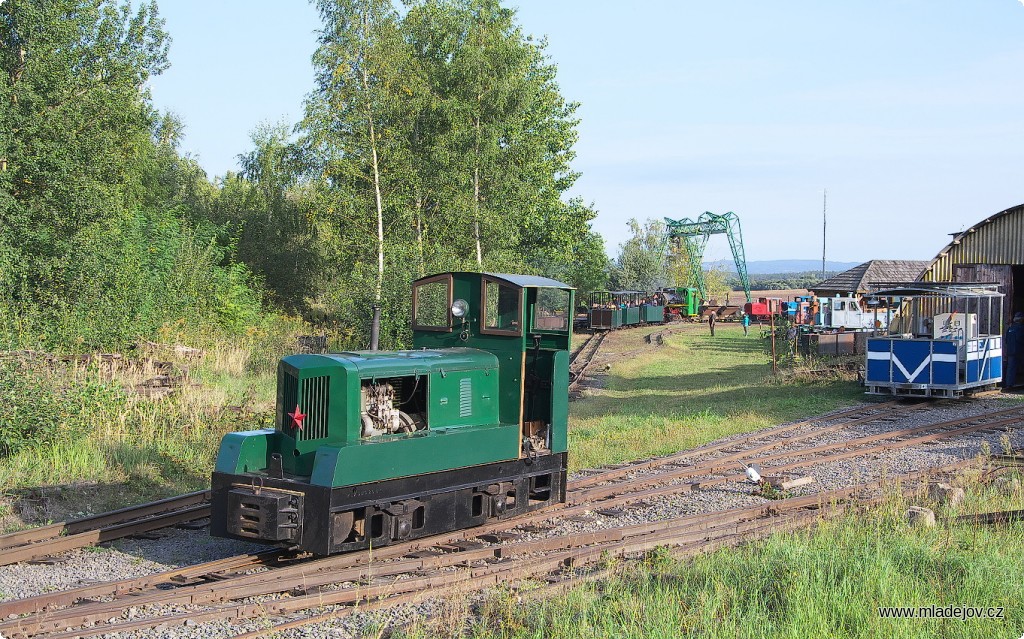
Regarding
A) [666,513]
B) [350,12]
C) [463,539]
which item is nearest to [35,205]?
[350,12]

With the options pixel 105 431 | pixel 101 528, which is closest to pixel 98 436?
pixel 105 431

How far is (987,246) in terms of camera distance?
21.1 meters

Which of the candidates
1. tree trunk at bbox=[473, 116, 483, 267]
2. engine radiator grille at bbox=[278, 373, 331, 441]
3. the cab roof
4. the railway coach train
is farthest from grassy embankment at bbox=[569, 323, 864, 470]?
tree trunk at bbox=[473, 116, 483, 267]

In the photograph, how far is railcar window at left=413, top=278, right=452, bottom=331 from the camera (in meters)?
9.35

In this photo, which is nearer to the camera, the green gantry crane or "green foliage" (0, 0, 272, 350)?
"green foliage" (0, 0, 272, 350)

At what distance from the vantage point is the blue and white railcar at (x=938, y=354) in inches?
699

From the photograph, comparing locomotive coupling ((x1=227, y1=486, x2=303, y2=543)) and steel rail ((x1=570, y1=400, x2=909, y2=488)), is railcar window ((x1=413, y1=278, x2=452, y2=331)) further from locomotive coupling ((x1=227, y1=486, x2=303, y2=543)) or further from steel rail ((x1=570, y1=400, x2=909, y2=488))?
locomotive coupling ((x1=227, y1=486, x2=303, y2=543))

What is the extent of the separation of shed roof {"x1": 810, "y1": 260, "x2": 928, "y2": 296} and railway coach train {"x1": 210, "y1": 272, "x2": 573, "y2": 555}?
3957cm

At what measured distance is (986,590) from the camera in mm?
5625

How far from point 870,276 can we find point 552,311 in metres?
41.5

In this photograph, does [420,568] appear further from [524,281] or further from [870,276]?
[870,276]

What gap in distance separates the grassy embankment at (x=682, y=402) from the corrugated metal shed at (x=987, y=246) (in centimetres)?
429

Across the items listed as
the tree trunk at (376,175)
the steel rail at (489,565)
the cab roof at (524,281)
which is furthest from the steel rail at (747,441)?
the tree trunk at (376,175)

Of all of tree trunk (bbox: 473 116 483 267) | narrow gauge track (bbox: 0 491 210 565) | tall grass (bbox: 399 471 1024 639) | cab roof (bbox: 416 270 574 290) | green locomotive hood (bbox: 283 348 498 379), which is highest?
tree trunk (bbox: 473 116 483 267)
